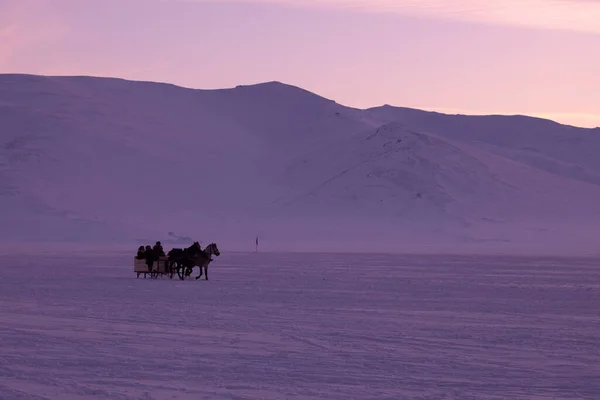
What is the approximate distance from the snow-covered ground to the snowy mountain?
41762mm

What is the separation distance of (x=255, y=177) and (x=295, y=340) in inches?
3475

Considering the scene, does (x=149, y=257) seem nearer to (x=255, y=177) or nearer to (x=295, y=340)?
(x=295, y=340)

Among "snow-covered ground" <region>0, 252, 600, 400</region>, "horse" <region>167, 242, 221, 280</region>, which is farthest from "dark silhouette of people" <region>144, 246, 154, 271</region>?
"snow-covered ground" <region>0, 252, 600, 400</region>

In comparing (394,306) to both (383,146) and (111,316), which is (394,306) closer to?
(111,316)

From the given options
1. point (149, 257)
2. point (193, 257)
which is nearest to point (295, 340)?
point (193, 257)

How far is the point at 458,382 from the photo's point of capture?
40.1 feet

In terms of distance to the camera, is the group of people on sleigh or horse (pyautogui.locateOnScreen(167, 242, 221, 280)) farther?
the group of people on sleigh

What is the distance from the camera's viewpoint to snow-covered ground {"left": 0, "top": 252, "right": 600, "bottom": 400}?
11828mm

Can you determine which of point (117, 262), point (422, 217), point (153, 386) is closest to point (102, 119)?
point (422, 217)

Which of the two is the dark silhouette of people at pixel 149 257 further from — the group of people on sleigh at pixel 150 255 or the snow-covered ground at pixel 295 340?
the snow-covered ground at pixel 295 340

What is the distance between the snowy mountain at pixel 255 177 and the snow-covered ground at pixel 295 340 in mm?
41762

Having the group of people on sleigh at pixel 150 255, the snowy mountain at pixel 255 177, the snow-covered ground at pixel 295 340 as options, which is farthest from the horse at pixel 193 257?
the snowy mountain at pixel 255 177

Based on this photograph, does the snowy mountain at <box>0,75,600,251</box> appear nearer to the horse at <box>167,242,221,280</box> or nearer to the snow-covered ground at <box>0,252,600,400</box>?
the horse at <box>167,242,221,280</box>

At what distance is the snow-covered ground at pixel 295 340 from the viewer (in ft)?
38.8
